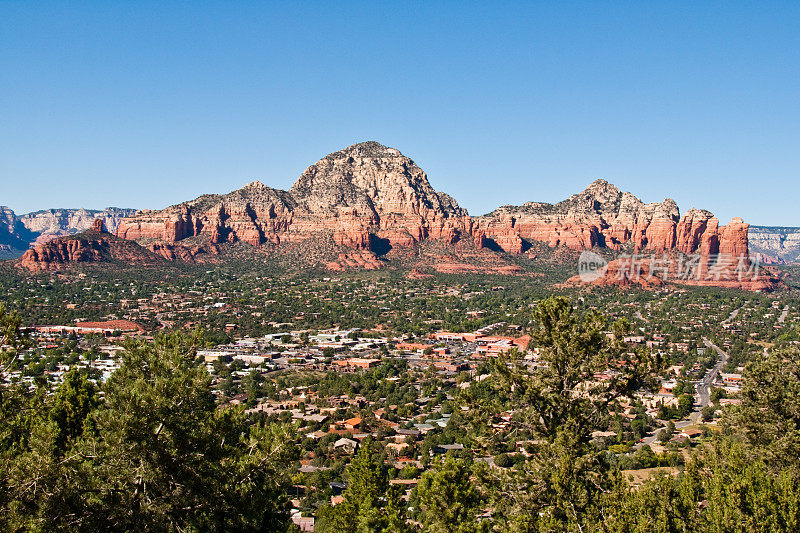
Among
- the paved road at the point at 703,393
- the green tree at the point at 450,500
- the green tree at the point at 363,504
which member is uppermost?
the green tree at the point at 450,500

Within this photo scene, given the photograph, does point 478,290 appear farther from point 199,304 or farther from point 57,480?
point 57,480

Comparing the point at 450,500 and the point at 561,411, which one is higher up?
the point at 561,411

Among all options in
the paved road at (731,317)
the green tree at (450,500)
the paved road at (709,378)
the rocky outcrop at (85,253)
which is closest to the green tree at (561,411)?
the green tree at (450,500)

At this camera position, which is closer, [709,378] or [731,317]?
[709,378]

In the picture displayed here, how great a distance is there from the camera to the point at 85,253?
172 meters

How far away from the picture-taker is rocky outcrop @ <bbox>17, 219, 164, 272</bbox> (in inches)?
6471

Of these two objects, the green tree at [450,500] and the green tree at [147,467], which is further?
the green tree at [450,500]

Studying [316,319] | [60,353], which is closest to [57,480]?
[60,353]

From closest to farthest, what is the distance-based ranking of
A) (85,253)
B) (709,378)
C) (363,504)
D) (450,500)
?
(450,500)
(363,504)
(709,378)
(85,253)

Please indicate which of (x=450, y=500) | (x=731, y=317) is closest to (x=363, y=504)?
(x=450, y=500)

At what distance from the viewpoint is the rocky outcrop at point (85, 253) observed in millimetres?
164375

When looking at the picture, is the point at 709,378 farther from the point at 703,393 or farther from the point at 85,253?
the point at 85,253

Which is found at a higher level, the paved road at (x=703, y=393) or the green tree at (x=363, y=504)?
the green tree at (x=363, y=504)

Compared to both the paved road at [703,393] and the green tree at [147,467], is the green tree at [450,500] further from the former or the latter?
the paved road at [703,393]
